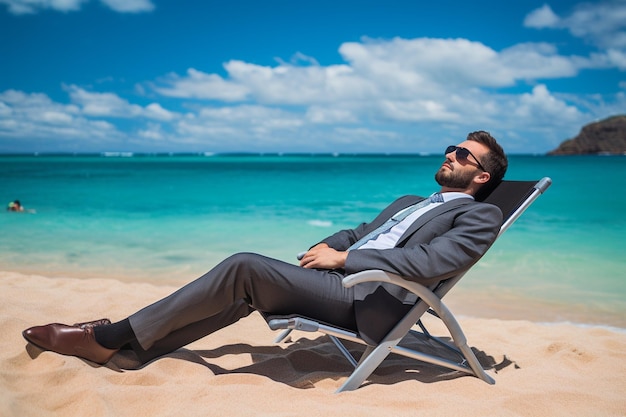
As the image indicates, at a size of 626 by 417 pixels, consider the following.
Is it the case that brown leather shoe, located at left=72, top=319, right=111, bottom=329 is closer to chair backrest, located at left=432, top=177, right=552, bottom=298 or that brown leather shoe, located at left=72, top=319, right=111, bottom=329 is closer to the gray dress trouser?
the gray dress trouser

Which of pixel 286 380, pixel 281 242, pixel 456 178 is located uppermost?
pixel 456 178

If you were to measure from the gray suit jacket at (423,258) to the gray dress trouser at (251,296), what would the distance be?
108 millimetres

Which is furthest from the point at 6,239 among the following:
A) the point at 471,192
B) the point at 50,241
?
the point at 471,192

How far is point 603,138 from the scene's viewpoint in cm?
8738

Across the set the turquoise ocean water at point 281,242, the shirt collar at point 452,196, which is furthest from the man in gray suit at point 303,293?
the turquoise ocean water at point 281,242

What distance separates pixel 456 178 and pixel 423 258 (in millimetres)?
870

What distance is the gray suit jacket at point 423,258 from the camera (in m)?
2.81

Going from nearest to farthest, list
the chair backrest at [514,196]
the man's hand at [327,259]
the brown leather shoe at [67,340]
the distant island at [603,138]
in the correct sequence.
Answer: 1. the brown leather shoe at [67,340]
2. the man's hand at [327,259]
3. the chair backrest at [514,196]
4. the distant island at [603,138]

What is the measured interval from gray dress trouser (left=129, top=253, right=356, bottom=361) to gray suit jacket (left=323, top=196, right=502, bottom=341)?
11 centimetres

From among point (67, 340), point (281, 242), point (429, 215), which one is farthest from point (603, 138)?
point (67, 340)

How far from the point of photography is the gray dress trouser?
2809mm

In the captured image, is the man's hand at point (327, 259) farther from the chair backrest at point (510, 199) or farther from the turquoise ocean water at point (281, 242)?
the turquoise ocean water at point (281, 242)

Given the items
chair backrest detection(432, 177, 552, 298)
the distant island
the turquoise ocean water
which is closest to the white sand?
chair backrest detection(432, 177, 552, 298)

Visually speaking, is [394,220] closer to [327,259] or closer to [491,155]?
[327,259]
